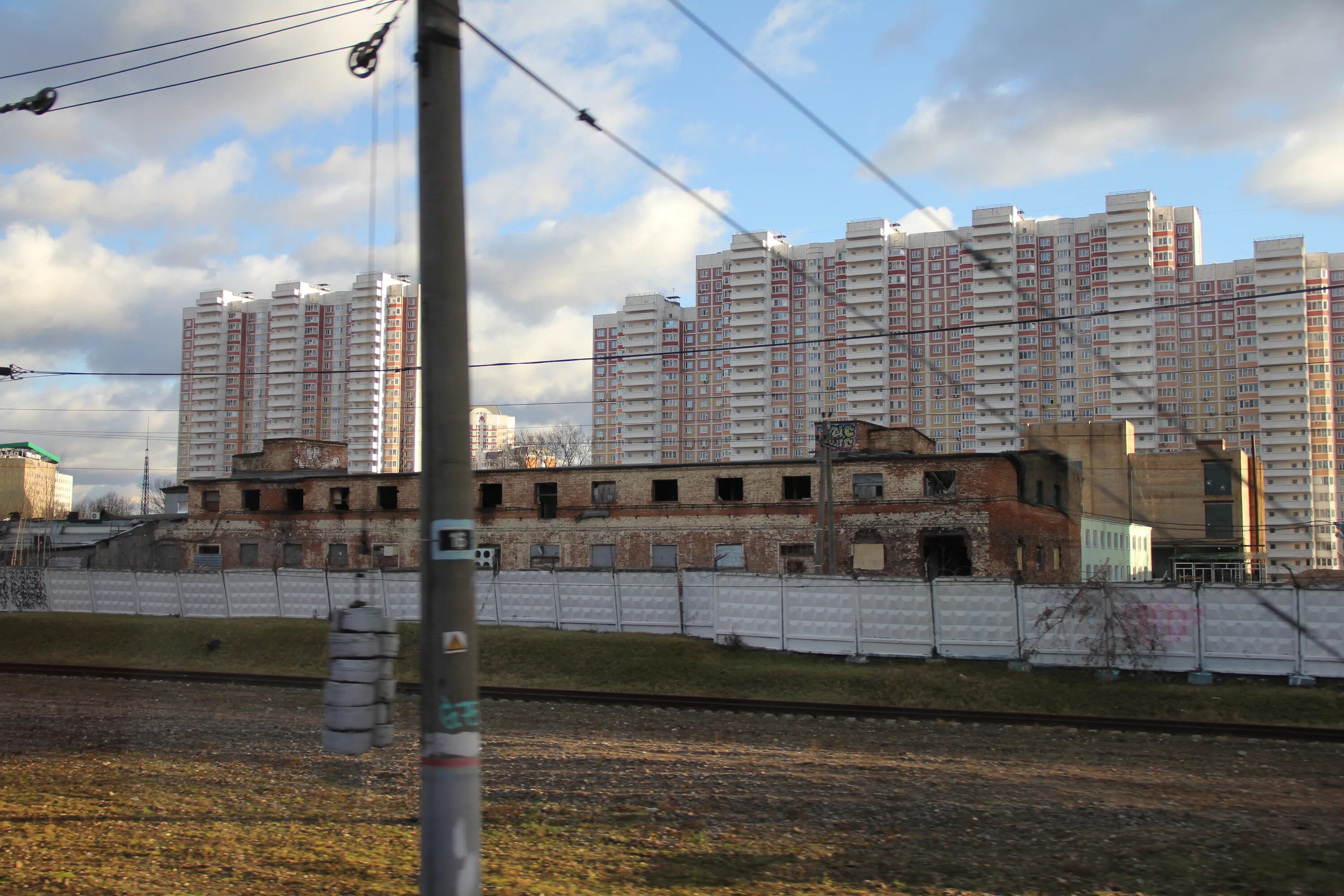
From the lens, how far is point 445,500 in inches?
208

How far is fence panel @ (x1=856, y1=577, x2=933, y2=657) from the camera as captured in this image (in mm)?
22891

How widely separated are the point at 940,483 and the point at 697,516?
983 cm

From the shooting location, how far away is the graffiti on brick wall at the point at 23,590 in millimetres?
35688

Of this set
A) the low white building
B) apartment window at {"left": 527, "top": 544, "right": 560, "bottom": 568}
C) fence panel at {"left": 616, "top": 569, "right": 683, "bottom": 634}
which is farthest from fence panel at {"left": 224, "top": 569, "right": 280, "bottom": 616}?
the low white building

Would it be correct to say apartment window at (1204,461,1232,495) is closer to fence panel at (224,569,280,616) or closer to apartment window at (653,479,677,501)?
apartment window at (653,479,677,501)

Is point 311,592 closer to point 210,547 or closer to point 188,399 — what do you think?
point 210,547

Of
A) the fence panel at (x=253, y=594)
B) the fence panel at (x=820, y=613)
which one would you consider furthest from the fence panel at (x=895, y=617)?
the fence panel at (x=253, y=594)

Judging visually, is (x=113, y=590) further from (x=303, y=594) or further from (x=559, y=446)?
(x=559, y=446)

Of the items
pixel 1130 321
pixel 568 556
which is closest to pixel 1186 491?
pixel 1130 321

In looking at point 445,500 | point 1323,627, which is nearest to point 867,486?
point 1323,627

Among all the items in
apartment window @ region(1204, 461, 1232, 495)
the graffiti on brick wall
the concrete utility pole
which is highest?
apartment window @ region(1204, 461, 1232, 495)

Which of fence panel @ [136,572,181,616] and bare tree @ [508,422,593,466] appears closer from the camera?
fence panel @ [136,572,181,616]

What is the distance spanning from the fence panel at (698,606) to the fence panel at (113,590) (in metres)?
19.1

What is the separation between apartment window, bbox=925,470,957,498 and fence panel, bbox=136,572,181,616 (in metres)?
26.4
